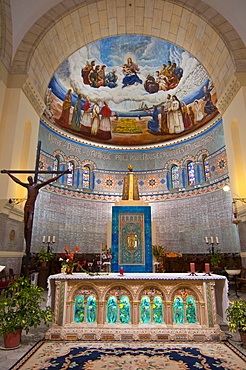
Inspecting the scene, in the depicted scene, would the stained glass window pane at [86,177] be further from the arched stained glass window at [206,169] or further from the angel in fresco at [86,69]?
the arched stained glass window at [206,169]

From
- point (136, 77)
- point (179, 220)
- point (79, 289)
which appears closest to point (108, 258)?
point (179, 220)

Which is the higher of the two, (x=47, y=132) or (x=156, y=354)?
(x=47, y=132)

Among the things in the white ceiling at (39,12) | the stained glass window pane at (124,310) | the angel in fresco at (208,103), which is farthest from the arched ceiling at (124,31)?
the stained glass window pane at (124,310)

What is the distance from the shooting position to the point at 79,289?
623 centimetres

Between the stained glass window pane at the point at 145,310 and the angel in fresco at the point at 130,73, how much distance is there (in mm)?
17139

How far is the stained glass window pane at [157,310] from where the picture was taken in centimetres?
605

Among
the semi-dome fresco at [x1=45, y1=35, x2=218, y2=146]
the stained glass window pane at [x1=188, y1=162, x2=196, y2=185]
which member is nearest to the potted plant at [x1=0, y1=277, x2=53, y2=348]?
the semi-dome fresco at [x1=45, y1=35, x2=218, y2=146]

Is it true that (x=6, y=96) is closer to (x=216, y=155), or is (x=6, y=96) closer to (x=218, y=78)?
(x=218, y=78)

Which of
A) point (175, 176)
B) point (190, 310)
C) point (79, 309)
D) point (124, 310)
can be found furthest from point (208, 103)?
point (79, 309)

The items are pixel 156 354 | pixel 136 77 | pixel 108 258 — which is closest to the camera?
pixel 156 354

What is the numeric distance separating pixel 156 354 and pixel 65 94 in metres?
17.4

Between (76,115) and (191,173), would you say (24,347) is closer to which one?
(191,173)

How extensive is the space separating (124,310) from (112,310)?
0.29 meters

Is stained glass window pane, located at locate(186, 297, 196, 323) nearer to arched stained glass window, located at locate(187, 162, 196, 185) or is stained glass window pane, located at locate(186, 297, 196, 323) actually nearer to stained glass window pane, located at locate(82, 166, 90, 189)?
arched stained glass window, located at locate(187, 162, 196, 185)
